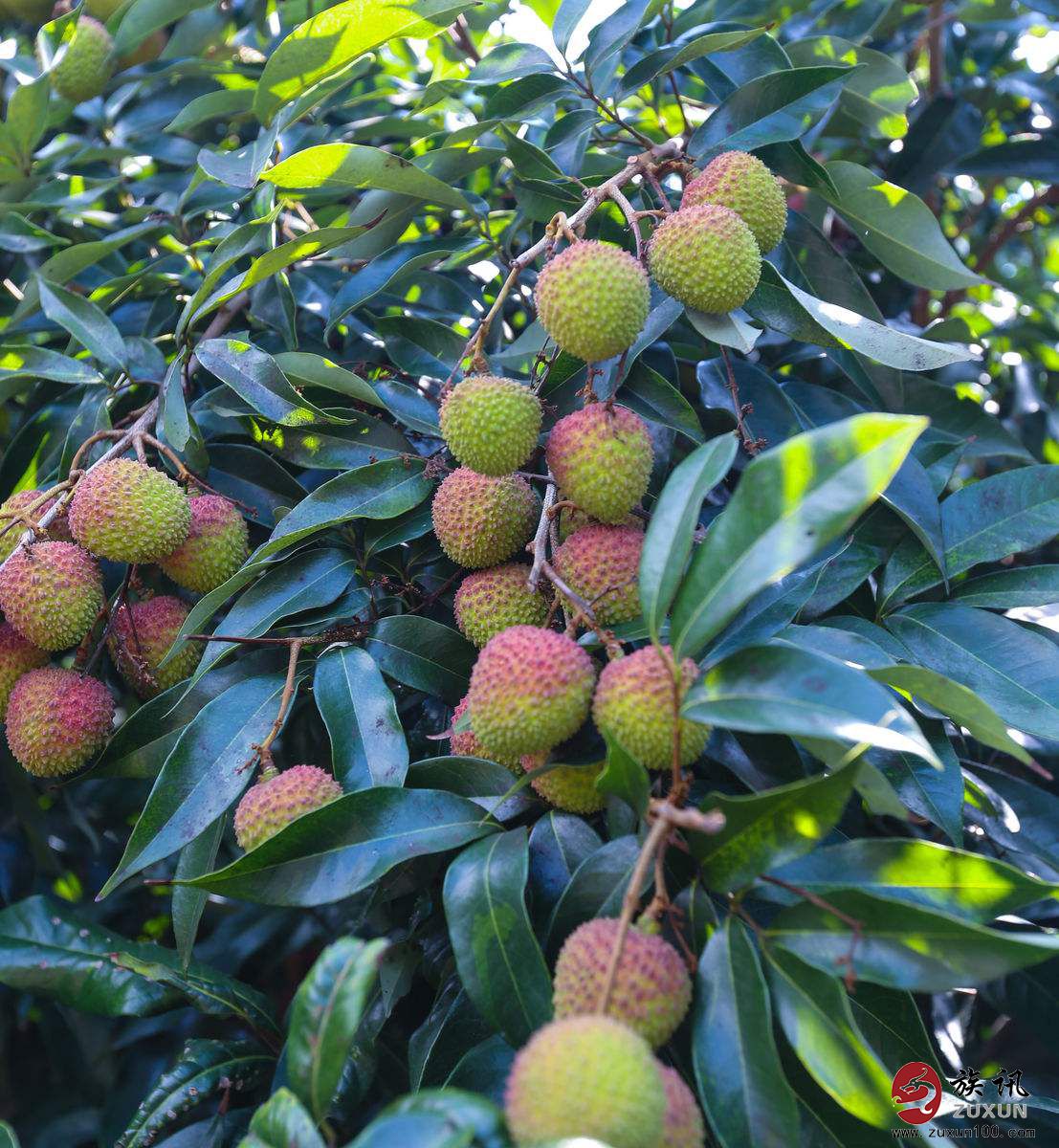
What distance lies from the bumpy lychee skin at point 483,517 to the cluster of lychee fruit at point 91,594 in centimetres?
28

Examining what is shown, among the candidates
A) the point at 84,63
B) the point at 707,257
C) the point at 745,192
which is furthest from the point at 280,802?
the point at 84,63

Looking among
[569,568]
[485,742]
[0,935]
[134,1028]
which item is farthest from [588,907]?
[134,1028]

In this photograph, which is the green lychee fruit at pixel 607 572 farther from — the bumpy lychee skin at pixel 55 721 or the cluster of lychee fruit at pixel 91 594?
the bumpy lychee skin at pixel 55 721

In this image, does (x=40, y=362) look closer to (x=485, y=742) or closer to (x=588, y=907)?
(x=485, y=742)

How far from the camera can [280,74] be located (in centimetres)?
121

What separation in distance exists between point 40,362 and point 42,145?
0.69 metres

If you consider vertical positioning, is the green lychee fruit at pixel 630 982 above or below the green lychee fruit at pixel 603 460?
below

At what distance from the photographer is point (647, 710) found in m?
0.78

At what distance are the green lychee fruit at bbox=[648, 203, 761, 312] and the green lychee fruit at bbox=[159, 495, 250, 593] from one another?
0.53m

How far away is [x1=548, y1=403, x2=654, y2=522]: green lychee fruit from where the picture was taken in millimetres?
920

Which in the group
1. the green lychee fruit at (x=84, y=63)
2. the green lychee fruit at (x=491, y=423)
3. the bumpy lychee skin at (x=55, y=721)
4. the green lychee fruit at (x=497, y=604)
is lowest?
the bumpy lychee skin at (x=55, y=721)

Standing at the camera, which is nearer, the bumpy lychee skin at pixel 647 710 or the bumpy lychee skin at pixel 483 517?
the bumpy lychee skin at pixel 647 710

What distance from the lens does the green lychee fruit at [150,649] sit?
1.13 m

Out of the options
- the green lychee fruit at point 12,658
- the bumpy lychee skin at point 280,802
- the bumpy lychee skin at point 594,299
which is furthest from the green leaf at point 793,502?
the green lychee fruit at point 12,658
